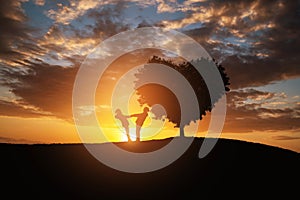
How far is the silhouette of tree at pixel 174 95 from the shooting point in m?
52.0

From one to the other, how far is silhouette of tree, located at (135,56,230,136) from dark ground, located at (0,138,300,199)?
590 inches

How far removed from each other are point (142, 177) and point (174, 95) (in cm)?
2613

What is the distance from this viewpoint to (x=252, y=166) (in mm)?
34062

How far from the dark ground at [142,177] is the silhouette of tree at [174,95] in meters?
15.0

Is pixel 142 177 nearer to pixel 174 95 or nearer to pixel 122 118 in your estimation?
pixel 122 118

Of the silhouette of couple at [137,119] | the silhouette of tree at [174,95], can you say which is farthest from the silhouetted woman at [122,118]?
the silhouette of tree at [174,95]

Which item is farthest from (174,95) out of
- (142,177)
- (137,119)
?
(142,177)

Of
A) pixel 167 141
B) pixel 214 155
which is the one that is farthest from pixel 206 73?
pixel 214 155

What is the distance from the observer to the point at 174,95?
52.5 m

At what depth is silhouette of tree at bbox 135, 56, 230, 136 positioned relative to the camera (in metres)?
52.0

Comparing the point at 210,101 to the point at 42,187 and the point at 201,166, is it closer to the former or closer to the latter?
the point at 201,166

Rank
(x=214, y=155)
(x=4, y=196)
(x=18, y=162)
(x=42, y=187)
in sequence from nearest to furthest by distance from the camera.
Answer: (x=4, y=196), (x=42, y=187), (x=18, y=162), (x=214, y=155)

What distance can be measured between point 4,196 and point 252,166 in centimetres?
2414

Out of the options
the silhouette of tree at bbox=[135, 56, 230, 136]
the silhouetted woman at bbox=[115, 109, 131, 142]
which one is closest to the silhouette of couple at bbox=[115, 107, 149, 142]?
the silhouetted woman at bbox=[115, 109, 131, 142]
